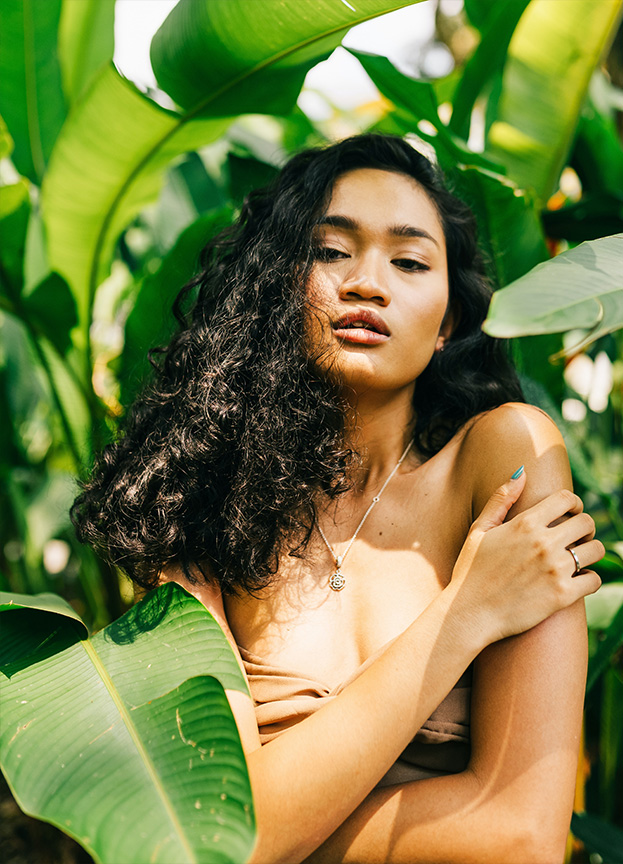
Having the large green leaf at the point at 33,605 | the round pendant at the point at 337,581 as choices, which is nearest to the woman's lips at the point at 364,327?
the round pendant at the point at 337,581

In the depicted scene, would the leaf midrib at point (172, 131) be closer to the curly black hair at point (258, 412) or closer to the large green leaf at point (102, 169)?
the large green leaf at point (102, 169)

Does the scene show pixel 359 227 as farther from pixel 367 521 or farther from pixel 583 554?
pixel 583 554

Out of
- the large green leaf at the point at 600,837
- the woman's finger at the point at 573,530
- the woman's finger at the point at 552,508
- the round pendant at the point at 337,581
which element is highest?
the woman's finger at the point at 552,508

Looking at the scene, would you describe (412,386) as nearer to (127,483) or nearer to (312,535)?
(312,535)

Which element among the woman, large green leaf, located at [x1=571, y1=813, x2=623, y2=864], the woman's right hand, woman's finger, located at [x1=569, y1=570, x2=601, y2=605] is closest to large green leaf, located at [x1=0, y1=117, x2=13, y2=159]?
Answer: the woman

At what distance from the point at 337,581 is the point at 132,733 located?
38 centimetres

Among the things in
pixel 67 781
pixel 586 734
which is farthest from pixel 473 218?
pixel 586 734

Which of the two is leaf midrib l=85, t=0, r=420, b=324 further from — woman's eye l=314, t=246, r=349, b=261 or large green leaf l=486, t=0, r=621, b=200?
large green leaf l=486, t=0, r=621, b=200

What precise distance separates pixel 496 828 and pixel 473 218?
0.92 meters

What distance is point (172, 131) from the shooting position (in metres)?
1.22

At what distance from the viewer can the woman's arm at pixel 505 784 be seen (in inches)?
29.6

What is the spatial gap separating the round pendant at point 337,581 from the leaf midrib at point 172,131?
73 centimetres

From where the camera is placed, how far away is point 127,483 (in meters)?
1.08

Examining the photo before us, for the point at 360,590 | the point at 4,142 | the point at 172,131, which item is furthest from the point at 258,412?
the point at 4,142
